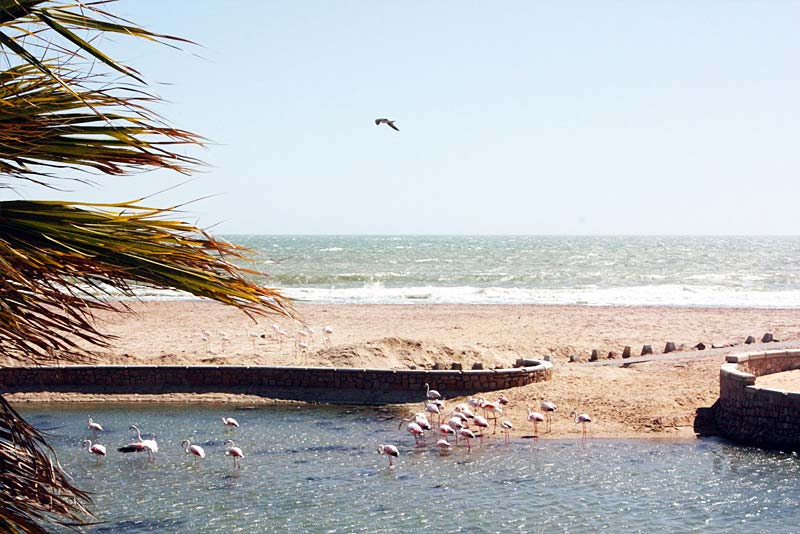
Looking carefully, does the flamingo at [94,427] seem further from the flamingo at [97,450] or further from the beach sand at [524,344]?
the beach sand at [524,344]

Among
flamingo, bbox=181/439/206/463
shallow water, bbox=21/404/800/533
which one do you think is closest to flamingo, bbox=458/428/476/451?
shallow water, bbox=21/404/800/533

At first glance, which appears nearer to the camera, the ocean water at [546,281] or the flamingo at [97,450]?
the flamingo at [97,450]

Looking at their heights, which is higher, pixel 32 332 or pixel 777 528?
pixel 32 332

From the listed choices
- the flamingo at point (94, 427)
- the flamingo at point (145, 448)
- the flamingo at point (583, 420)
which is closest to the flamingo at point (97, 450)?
the flamingo at point (145, 448)

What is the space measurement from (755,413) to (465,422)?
15.2 feet

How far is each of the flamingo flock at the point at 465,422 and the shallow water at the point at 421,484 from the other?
0.88 feet

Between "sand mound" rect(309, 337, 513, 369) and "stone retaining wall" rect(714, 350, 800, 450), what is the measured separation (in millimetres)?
6036

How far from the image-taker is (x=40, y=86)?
218 centimetres

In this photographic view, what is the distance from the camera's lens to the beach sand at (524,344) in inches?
640

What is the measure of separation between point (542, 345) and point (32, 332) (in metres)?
21.5

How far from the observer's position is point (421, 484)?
39.7 ft

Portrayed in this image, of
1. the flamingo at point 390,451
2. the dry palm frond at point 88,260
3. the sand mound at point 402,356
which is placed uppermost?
the dry palm frond at point 88,260

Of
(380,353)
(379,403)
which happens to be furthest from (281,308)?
(380,353)

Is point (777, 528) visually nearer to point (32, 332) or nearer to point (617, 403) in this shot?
point (617, 403)
